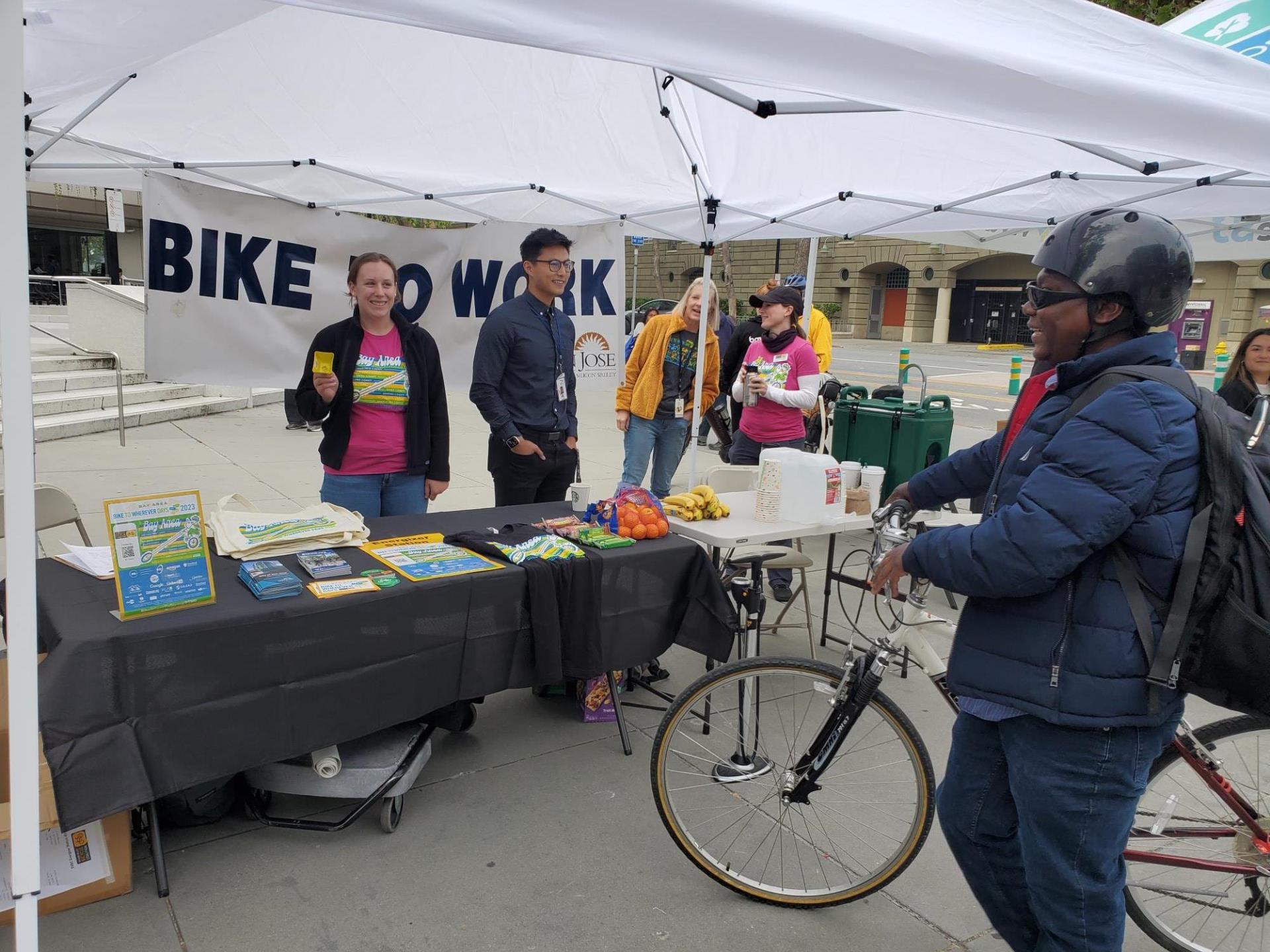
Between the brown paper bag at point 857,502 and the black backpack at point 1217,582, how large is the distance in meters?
2.21

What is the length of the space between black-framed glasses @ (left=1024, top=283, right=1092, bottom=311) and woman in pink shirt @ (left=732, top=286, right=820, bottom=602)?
317 centimetres

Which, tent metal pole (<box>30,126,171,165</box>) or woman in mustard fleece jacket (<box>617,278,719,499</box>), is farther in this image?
woman in mustard fleece jacket (<box>617,278,719,499</box>)

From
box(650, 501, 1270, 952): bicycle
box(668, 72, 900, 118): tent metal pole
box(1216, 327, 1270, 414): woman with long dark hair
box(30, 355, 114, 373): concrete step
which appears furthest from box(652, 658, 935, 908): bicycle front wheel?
box(30, 355, 114, 373): concrete step

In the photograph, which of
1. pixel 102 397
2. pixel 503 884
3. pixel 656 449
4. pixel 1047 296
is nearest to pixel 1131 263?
pixel 1047 296

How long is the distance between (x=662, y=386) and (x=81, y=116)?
10.6 feet

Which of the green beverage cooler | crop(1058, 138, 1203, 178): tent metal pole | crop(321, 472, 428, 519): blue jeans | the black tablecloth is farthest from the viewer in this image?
the green beverage cooler

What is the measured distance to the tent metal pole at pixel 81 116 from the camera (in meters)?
3.59

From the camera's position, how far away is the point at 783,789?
97.1 inches

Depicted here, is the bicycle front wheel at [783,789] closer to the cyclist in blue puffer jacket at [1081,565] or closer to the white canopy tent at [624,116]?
the cyclist in blue puffer jacket at [1081,565]

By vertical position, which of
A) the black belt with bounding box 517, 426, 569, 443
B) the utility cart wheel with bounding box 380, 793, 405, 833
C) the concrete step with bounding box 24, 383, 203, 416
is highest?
the black belt with bounding box 517, 426, 569, 443

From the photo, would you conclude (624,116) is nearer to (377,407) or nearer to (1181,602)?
(377,407)

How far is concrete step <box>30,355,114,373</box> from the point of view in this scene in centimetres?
1038

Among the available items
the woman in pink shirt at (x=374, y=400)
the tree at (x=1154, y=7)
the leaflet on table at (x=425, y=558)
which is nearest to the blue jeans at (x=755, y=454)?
the woman in pink shirt at (x=374, y=400)

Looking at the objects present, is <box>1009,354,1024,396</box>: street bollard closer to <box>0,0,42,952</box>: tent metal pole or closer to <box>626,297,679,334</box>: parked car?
<box>626,297,679,334</box>: parked car
